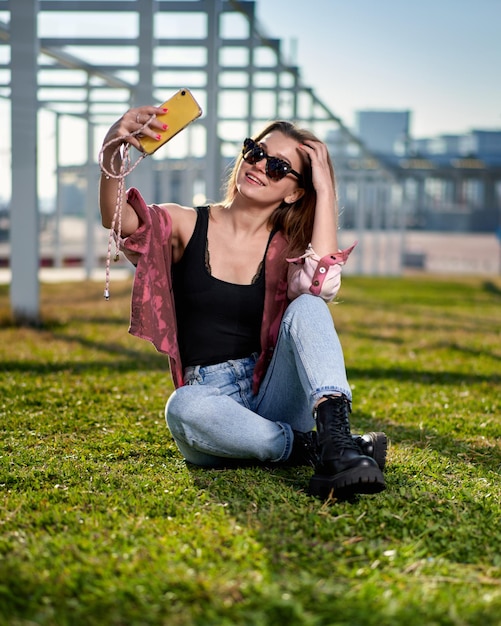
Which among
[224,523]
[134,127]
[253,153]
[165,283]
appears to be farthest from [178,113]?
[224,523]

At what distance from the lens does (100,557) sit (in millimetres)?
2328

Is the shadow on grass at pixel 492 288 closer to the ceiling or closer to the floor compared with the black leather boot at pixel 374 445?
closer to the floor

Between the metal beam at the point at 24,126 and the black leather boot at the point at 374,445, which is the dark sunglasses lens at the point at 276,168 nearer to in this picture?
the black leather boot at the point at 374,445

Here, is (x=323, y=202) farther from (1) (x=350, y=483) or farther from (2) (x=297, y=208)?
(1) (x=350, y=483)

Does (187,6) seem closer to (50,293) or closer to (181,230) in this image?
(50,293)

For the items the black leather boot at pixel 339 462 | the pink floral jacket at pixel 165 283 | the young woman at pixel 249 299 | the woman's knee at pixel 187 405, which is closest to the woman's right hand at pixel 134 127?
the young woman at pixel 249 299

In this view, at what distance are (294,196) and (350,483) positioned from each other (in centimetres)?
124

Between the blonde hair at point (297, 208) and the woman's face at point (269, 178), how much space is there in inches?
1.2

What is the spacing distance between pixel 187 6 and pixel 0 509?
20.6 feet

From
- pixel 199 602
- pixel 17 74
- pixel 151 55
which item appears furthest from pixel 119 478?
pixel 151 55

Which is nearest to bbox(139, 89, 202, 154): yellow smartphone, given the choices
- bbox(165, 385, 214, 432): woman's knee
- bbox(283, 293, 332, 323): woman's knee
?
bbox(283, 293, 332, 323): woman's knee

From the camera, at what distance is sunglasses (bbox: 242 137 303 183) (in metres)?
3.39

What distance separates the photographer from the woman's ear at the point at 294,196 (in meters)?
3.53

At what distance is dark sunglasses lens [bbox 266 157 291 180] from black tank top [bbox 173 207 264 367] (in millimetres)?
360
